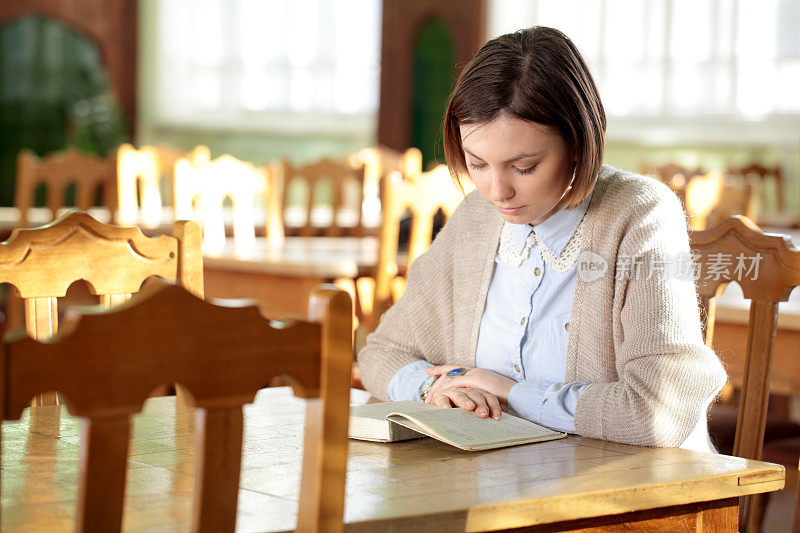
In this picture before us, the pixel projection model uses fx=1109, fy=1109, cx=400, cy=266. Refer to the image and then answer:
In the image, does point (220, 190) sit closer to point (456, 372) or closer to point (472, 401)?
point (456, 372)

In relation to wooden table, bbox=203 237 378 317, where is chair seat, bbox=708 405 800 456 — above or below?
below

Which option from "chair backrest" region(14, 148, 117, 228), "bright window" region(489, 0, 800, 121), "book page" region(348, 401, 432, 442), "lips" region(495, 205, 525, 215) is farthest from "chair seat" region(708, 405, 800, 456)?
"bright window" region(489, 0, 800, 121)

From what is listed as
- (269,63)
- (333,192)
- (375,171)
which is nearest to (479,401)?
(333,192)

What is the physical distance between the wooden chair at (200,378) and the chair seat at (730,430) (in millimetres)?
→ 1582

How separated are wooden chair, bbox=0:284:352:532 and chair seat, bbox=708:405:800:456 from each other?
1.58 metres

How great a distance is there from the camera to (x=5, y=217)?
4867 millimetres

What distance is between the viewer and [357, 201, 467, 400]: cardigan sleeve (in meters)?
1.84

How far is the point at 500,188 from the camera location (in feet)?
5.12

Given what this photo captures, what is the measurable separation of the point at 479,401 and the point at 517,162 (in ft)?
1.12

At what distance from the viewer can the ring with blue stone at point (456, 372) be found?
65.5 inches

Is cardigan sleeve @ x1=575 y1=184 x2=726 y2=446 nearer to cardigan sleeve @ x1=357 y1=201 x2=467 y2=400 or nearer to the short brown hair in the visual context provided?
the short brown hair

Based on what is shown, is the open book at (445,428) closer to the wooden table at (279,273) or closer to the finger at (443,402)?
the finger at (443,402)

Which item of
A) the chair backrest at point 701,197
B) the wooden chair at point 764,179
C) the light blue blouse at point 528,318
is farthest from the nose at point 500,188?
the wooden chair at point 764,179

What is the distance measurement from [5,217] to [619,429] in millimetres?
3965
